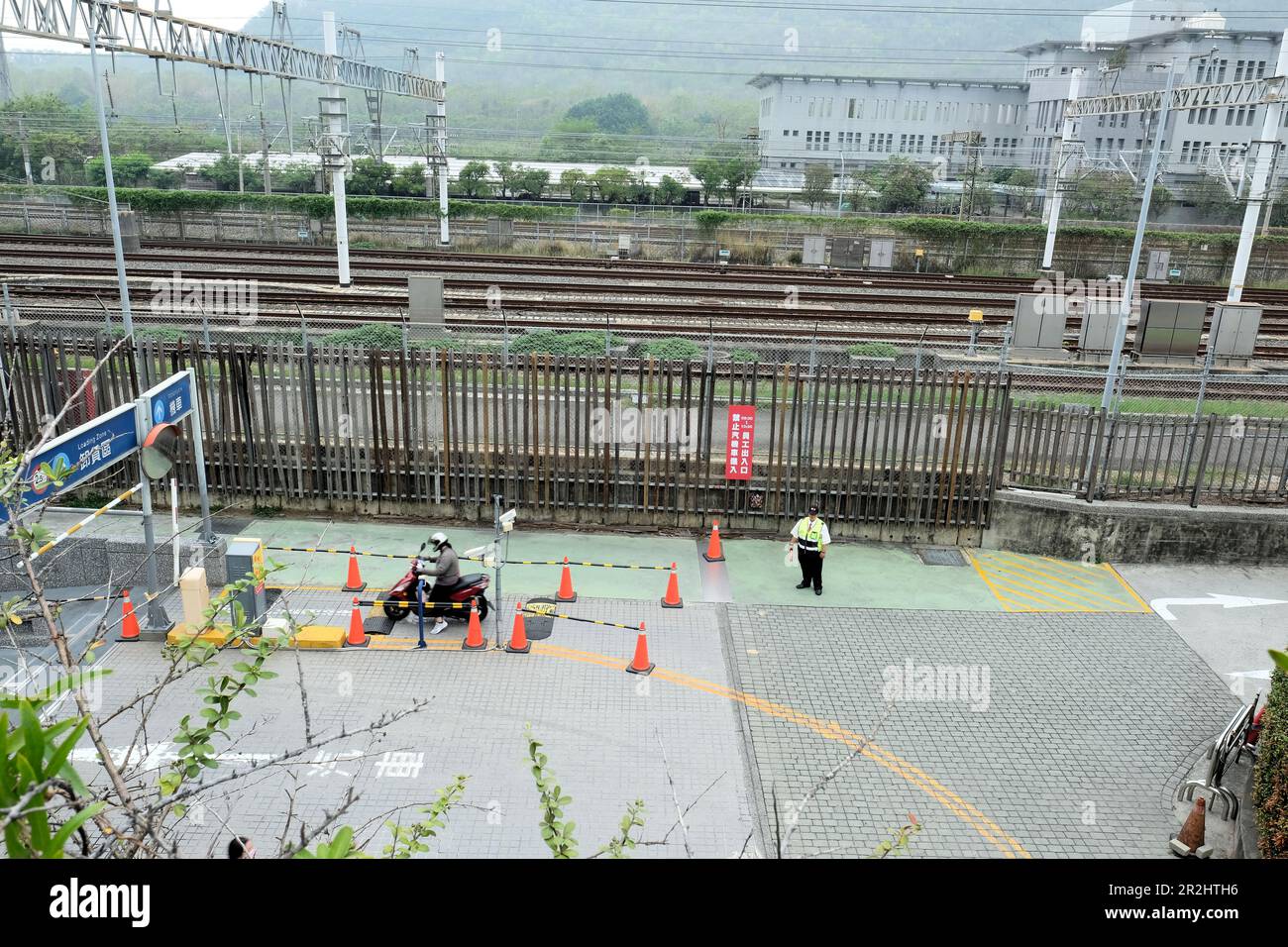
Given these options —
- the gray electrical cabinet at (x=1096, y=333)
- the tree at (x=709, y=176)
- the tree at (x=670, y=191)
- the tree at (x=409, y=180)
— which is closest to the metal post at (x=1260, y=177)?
the gray electrical cabinet at (x=1096, y=333)

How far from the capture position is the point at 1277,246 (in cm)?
4400

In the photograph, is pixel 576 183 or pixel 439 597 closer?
pixel 439 597

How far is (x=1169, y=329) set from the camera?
2452cm

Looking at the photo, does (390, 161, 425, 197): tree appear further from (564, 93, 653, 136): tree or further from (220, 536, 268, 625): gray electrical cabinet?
Result: (564, 93, 653, 136): tree

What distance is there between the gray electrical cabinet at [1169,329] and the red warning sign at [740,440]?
625 inches

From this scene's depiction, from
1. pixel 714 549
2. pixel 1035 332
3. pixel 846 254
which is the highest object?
pixel 846 254

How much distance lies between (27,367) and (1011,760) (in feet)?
49.3

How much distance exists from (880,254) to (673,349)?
2321cm

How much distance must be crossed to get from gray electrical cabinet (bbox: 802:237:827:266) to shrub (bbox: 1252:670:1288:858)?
34106 mm

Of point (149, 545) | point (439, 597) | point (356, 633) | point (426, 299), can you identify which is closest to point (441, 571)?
point (439, 597)

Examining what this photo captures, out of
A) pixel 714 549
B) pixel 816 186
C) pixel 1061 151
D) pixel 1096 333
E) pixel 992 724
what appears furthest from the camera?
pixel 816 186

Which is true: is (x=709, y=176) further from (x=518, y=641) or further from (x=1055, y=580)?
(x=518, y=641)

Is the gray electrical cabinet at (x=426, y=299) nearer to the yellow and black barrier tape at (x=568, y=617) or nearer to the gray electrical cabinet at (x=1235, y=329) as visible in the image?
the yellow and black barrier tape at (x=568, y=617)
